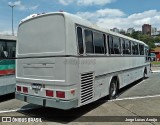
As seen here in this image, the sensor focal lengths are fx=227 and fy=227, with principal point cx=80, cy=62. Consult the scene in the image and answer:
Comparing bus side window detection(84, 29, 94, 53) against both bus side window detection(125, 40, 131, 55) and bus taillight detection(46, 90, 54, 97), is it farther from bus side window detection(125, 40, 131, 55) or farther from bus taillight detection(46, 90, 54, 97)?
bus side window detection(125, 40, 131, 55)

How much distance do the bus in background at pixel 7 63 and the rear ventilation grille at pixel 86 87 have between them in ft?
12.1

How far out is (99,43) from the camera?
8180mm

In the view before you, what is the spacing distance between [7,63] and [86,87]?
12.5 feet

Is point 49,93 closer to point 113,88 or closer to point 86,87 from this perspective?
point 86,87

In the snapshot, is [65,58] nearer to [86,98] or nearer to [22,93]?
[86,98]

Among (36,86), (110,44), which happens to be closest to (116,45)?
(110,44)

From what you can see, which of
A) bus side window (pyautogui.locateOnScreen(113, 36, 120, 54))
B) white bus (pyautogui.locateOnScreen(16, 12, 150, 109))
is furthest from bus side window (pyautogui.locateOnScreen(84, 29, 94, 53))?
bus side window (pyautogui.locateOnScreen(113, 36, 120, 54))

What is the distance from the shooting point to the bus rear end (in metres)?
6.35

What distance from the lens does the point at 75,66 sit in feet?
21.3

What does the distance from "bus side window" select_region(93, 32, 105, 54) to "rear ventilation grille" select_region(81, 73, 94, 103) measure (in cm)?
→ 107

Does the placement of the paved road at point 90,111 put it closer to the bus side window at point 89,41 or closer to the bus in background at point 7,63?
the bus in background at point 7,63

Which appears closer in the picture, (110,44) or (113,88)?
(110,44)

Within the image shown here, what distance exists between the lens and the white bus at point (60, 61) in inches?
250

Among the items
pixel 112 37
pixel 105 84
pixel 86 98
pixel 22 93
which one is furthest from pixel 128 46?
pixel 22 93
